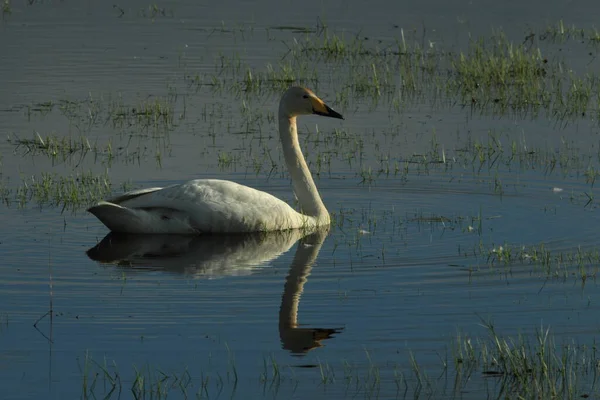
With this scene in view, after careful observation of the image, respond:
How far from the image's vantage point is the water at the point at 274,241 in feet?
26.3

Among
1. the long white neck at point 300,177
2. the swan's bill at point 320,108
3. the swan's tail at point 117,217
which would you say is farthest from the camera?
the swan's bill at point 320,108

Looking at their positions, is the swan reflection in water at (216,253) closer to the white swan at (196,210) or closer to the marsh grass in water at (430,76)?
the white swan at (196,210)

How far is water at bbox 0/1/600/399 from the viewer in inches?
316

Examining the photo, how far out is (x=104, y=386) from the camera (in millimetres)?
7543

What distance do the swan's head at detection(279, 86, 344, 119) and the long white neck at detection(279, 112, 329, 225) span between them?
10 centimetres

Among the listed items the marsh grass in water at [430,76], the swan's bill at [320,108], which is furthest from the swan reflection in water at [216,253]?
the marsh grass in water at [430,76]

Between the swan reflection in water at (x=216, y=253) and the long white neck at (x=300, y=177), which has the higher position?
the long white neck at (x=300, y=177)

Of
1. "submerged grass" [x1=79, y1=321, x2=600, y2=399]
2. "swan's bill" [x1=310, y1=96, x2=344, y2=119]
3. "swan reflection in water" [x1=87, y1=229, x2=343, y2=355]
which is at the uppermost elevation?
"swan's bill" [x1=310, y1=96, x2=344, y2=119]

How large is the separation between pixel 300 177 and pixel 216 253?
198 cm

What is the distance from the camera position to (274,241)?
11945 millimetres

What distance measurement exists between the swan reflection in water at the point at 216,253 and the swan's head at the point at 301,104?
1508 mm

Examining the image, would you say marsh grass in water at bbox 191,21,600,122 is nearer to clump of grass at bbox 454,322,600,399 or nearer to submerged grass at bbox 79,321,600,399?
clump of grass at bbox 454,322,600,399

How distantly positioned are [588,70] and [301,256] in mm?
9919

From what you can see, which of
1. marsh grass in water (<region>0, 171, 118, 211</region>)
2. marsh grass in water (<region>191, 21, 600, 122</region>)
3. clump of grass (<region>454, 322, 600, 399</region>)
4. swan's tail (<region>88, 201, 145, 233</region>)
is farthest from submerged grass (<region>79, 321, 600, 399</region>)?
marsh grass in water (<region>191, 21, 600, 122</region>)
